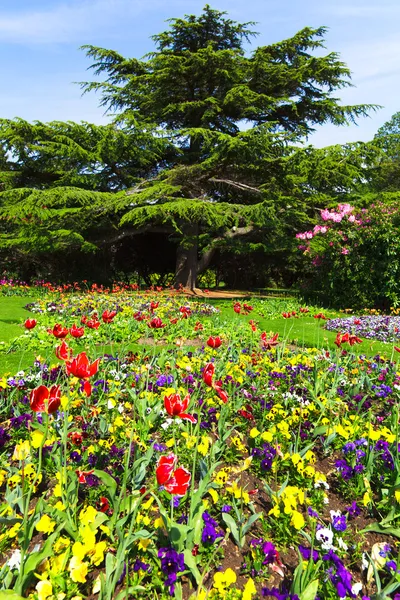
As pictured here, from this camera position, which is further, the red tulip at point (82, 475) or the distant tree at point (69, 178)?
the distant tree at point (69, 178)

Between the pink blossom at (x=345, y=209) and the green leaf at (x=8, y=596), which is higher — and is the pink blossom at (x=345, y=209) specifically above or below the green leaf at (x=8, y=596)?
above

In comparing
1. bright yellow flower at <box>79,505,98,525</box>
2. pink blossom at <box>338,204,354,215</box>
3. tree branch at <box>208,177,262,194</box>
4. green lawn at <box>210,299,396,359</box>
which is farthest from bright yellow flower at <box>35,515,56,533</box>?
tree branch at <box>208,177,262,194</box>

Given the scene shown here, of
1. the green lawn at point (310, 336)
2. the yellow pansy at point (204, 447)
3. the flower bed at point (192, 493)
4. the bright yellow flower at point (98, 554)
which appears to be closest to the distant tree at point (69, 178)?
the green lawn at point (310, 336)

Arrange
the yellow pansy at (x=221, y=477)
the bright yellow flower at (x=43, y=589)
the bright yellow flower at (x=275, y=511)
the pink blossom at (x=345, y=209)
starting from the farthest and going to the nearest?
the pink blossom at (x=345, y=209) → the yellow pansy at (x=221, y=477) → the bright yellow flower at (x=275, y=511) → the bright yellow flower at (x=43, y=589)

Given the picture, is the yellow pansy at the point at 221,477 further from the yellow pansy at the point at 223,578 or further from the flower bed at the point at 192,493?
the yellow pansy at the point at 223,578

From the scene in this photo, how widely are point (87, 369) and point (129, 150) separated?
46.9ft

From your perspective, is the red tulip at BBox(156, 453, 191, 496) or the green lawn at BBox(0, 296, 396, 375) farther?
the green lawn at BBox(0, 296, 396, 375)

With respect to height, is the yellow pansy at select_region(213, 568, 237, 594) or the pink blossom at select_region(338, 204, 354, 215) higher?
the pink blossom at select_region(338, 204, 354, 215)

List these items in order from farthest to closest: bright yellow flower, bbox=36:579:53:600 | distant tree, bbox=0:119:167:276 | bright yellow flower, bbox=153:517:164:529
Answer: distant tree, bbox=0:119:167:276 < bright yellow flower, bbox=153:517:164:529 < bright yellow flower, bbox=36:579:53:600

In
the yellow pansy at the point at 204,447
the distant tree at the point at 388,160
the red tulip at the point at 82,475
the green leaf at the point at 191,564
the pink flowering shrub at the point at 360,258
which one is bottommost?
the green leaf at the point at 191,564

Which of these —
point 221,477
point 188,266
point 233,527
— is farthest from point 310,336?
point 188,266

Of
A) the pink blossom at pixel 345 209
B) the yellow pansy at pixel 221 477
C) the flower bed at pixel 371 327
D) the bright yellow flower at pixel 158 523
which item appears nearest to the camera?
the bright yellow flower at pixel 158 523

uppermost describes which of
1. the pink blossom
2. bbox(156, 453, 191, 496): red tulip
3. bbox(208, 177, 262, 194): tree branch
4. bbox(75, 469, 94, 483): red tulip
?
bbox(208, 177, 262, 194): tree branch

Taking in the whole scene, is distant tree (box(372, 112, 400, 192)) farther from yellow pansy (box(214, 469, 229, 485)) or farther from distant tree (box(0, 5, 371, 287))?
yellow pansy (box(214, 469, 229, 485))
